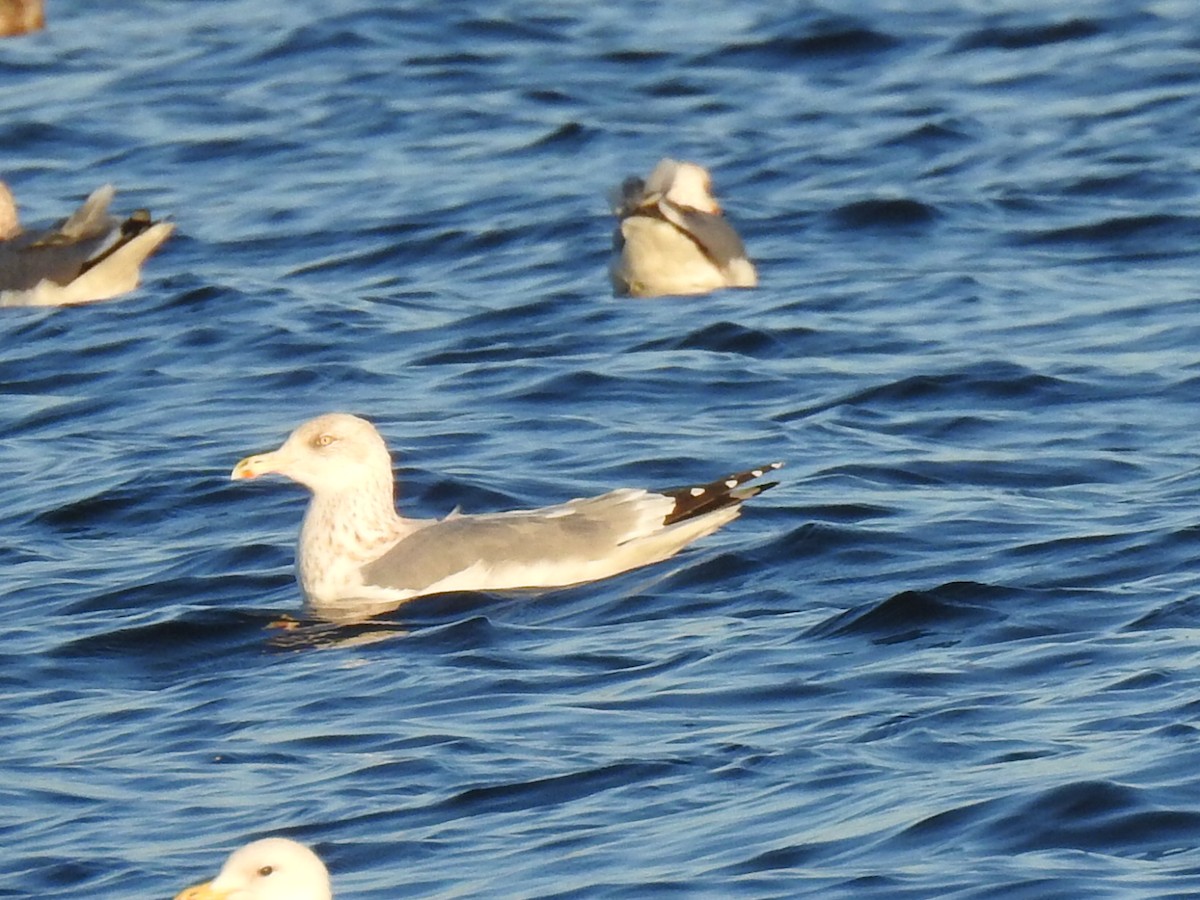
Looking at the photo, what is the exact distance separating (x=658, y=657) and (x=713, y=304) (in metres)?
6.90

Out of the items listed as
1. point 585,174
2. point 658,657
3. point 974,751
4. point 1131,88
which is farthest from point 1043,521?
point 1131,88

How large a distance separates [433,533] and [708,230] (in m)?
5.82

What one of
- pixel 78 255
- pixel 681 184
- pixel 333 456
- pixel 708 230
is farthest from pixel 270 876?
pixel 78 255

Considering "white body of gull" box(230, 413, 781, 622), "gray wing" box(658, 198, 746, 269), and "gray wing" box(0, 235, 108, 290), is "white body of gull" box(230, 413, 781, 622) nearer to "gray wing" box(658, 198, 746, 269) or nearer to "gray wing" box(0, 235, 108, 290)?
"gray wing" box(658, 198, 746, 269)

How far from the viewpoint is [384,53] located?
24141 mm

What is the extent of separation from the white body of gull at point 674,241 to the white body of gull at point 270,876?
9637mm

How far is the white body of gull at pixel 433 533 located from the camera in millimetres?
10703

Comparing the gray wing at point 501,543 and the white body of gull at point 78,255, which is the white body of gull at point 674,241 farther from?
the gray wing at point 501,543

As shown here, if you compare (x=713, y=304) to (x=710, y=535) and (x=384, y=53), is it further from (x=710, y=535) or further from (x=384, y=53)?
(x=384, y=53)

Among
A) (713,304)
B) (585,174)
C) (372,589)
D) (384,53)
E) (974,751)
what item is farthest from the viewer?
(384,53)

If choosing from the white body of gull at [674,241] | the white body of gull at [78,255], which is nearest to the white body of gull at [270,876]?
the white body of gull at [674,241]

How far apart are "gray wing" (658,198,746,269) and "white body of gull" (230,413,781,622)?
5.06m

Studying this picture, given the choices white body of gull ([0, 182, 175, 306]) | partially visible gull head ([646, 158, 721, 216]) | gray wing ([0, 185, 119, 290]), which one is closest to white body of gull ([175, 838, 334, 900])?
partially visible gull head ([646, 158, 721, 216])

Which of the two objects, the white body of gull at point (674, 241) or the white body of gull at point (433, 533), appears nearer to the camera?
the white body of gull at point (433, 533)
